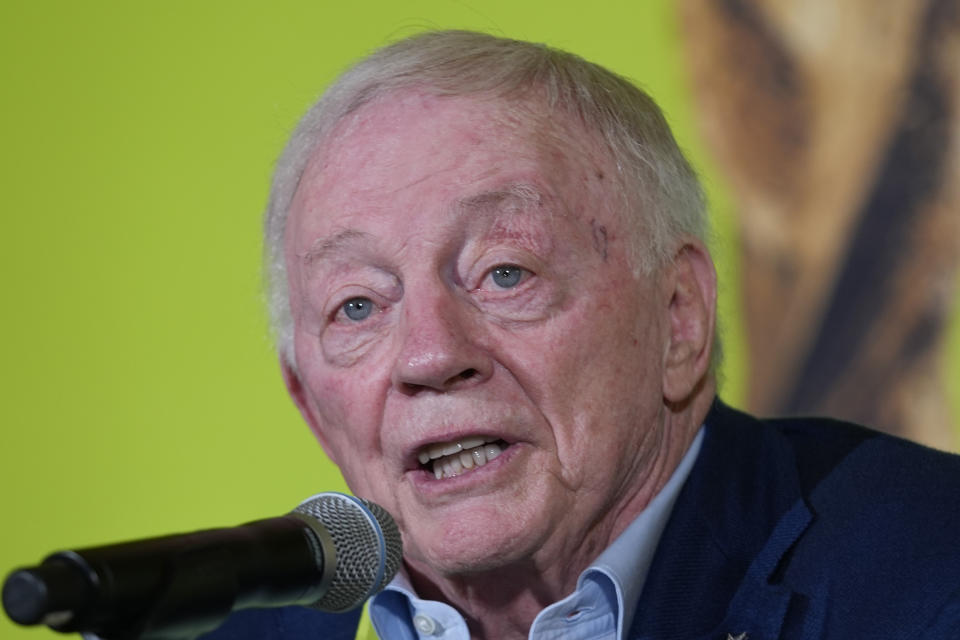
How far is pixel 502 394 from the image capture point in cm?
200

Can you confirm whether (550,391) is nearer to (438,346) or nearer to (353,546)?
(438,346)

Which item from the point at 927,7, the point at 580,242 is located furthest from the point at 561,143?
the point at 927,7

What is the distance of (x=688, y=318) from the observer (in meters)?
2.29

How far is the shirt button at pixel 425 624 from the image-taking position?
2.26 m

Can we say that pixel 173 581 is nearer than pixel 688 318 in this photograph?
Yes

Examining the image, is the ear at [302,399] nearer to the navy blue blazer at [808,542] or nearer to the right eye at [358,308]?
the right eye at [358,308]

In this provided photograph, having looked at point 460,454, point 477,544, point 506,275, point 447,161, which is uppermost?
point 447,161

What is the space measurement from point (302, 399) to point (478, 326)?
0.53 m

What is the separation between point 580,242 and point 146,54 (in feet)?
6.38

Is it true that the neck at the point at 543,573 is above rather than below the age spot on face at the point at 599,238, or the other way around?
below

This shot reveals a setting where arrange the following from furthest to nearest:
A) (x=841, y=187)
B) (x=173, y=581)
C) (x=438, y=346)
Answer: (x=841, y=187), (x=438, y=346), (x=173, y=581)

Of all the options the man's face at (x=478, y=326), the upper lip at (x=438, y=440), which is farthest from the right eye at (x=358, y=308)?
the upper lip at (x=438, y=440)

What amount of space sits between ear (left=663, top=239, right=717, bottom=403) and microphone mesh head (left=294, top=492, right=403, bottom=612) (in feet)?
2.74

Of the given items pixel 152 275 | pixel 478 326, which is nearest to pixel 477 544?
pixel 478 326
